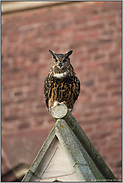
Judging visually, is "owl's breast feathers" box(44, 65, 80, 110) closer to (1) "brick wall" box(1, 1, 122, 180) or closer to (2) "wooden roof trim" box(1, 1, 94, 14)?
(1) "brick wall" box(1, 1, 122, 180)

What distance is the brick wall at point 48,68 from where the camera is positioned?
4504mm

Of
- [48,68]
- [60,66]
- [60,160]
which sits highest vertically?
[48,68]

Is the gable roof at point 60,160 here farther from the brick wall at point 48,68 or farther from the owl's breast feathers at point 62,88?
the brick wall at point 48,68

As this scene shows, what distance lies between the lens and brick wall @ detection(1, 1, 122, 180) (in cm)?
450

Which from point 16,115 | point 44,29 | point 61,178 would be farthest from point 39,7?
point 61,178

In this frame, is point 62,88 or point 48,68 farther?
point 48,68

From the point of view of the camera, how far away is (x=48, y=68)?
190 inches

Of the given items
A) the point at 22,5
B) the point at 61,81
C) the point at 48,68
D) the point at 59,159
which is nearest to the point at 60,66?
the point at 61,81

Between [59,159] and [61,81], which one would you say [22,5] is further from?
[59,159]

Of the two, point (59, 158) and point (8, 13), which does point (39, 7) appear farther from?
point (59, 158)

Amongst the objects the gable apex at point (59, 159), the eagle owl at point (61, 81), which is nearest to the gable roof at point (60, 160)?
the gable apex at point (59, 159)

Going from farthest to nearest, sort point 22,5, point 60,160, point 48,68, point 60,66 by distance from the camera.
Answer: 1. point 22,5
2. point 48,68
3. point 60,66
4. point 60,160

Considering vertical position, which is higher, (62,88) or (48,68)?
(48,68)

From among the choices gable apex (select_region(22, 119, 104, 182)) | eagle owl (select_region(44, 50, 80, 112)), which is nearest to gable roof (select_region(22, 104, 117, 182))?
gable apex (select_region(22, 119, 104, 182))
